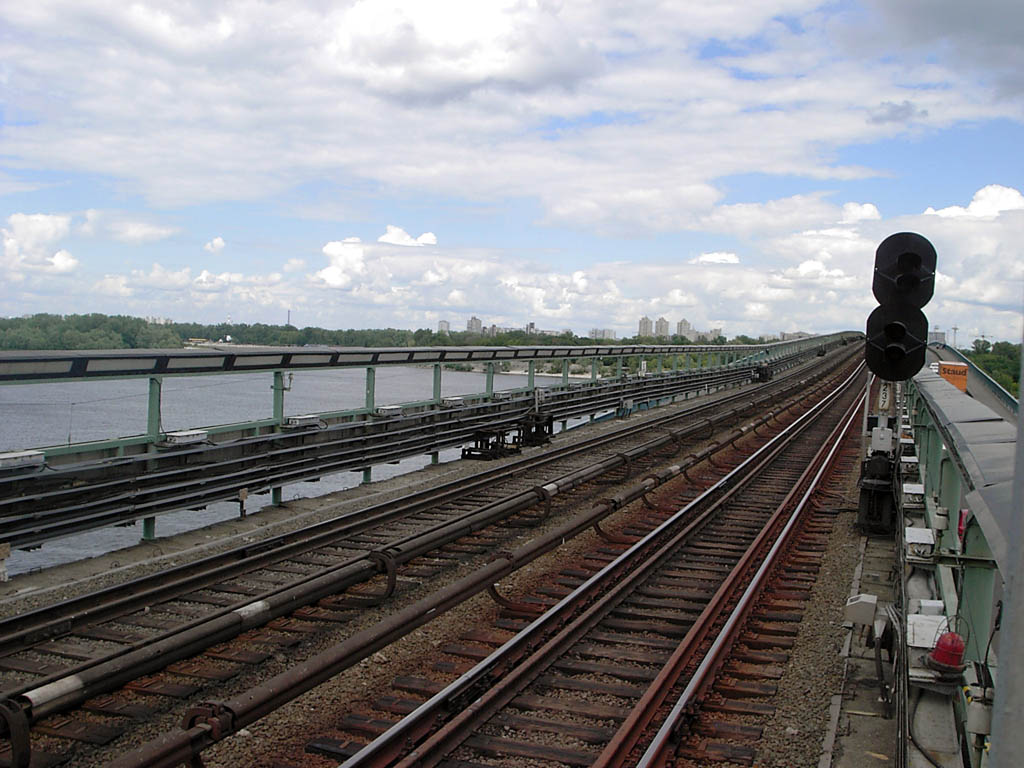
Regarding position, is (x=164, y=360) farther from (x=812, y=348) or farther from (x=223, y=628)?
(x=812, y=348)

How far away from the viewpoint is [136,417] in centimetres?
2886

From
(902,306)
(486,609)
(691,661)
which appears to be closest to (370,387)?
(486,609)

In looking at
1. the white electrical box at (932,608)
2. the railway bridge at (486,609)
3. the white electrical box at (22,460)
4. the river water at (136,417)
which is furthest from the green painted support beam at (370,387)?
the white electrical box at (932,608)

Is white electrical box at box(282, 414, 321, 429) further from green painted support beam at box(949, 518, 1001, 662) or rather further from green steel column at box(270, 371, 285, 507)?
green painted support beam at box(949, 518, 1001, 662)

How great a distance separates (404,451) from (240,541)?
5.27m

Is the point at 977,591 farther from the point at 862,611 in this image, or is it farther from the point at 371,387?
the point at 371,387

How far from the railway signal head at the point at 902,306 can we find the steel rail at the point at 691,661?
8.81ft

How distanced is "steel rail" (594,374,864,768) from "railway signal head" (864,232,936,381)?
8.81ft

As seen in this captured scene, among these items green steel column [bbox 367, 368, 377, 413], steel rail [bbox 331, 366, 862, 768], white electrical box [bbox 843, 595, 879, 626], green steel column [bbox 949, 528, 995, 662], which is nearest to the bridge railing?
green steel column [bbox 949, 528, 995, 662]

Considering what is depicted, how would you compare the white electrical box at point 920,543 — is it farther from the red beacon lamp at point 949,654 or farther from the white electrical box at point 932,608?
the red beacon lamp at point 949,654

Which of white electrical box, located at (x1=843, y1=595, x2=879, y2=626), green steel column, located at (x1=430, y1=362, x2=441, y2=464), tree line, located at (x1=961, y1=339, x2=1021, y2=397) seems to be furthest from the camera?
green steel column, located at (x1=430, y1=362, x2=441, y2=464)

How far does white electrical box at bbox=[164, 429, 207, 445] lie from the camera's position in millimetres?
11055

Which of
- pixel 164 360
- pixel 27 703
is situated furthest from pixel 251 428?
pixel 27 703

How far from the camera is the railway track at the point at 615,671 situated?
5.43m
